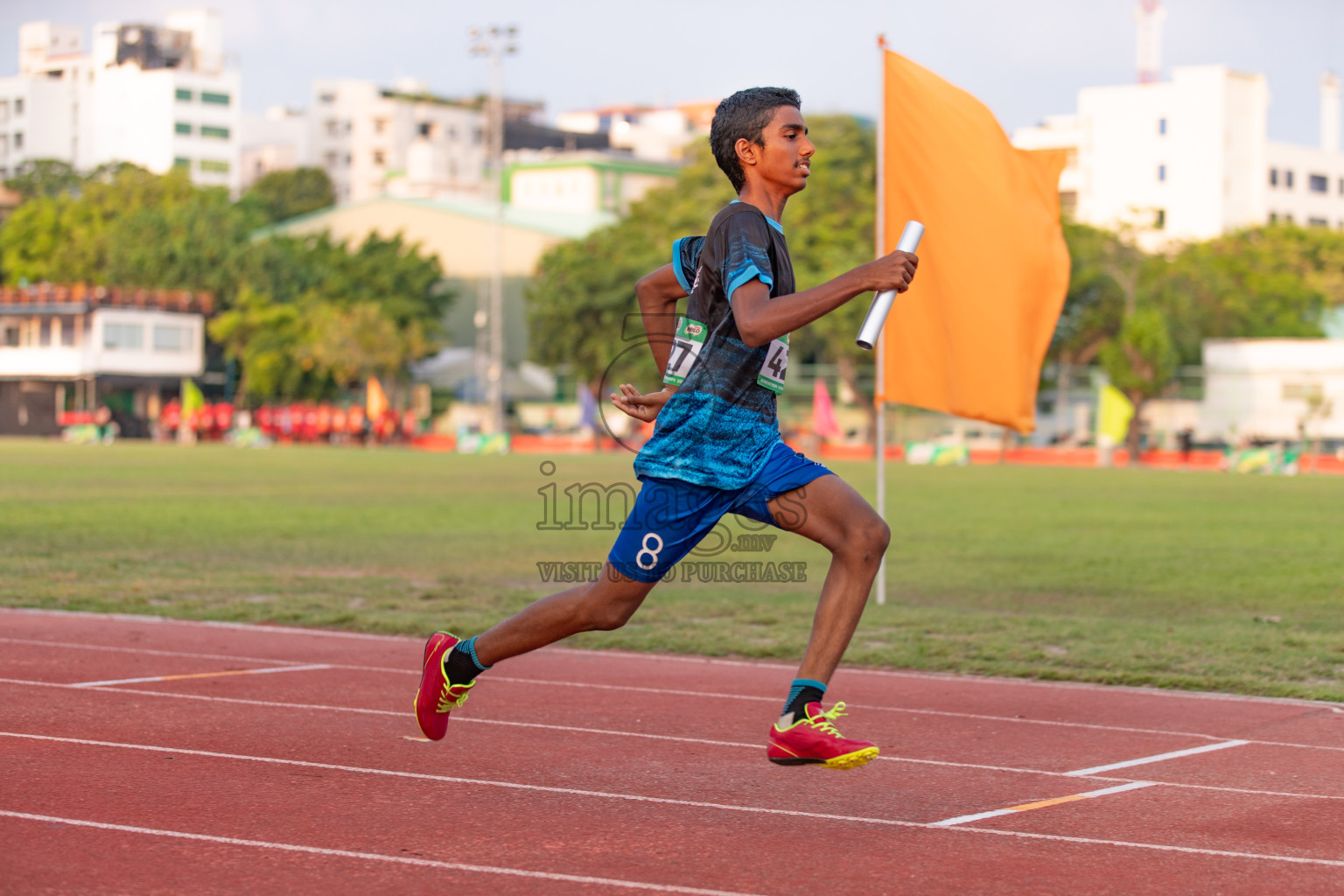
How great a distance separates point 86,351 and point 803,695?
69.2 meters

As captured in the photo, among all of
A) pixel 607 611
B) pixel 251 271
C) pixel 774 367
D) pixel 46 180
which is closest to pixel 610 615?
pixel 607 611

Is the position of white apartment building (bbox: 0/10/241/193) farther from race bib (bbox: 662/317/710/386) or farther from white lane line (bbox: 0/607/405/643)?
race bib (bbox: 662/317/710/386)

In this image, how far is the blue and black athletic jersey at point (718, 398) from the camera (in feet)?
15.3

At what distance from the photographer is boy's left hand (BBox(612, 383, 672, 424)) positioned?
4957 millimetres

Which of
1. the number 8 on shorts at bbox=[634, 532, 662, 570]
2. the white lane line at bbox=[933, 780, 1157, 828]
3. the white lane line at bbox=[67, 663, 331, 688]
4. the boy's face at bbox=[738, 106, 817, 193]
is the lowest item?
the white lane line at bbox=[67, 663, 331, 688]

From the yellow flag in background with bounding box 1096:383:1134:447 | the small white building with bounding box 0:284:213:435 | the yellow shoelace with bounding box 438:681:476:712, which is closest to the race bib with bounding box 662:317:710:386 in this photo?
the yellow shoelace with bounding box 438:681:476:712

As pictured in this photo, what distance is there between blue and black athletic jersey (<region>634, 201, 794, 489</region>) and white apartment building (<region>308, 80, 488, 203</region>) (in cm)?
10498

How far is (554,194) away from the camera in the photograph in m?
102

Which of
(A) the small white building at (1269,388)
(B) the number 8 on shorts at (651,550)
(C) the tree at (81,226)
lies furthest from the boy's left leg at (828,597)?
(C) the tree at (81,226)

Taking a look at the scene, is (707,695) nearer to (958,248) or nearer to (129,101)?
(958,248)

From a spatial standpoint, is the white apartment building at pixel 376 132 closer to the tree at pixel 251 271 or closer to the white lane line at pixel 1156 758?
the tree at pixel 251 271

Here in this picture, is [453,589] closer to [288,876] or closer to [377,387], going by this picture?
[288,876]

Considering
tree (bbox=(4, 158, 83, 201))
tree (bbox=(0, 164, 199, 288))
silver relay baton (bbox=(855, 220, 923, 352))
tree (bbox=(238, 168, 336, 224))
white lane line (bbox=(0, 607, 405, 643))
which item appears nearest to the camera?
silver relay baton (bbox=(855, 220, 923, 352))

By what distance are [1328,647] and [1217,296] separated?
2223 inches
